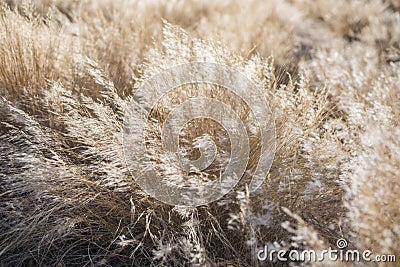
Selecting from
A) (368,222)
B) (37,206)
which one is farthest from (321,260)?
(37,206)

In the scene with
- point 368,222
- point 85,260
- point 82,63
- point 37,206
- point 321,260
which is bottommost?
point 85,260

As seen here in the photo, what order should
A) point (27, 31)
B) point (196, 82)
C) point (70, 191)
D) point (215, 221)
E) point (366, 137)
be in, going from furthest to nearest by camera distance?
point (27, 31) < point (196, 82) < point (70, 191) < point (215, 221) < point (366, 137)

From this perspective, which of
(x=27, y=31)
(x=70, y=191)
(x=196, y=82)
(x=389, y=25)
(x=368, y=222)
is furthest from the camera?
(x=389, y=25)

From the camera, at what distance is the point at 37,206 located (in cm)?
207

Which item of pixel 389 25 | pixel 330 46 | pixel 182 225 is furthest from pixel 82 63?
pixel 389 25

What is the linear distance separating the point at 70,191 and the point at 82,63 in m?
1.08

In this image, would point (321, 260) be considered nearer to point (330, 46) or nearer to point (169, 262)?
point (169, 262)

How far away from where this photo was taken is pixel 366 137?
5.85 ft

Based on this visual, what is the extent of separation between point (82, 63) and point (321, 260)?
1957 mm

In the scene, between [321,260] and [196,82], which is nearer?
[321,260]

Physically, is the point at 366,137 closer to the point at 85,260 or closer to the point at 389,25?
the point at 85,260

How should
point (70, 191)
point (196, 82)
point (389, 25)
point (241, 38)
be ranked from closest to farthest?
point (70, 191) → point (196, 82) → point (241, 38) → point (389, 25)

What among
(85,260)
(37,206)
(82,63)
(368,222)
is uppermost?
(368,222)

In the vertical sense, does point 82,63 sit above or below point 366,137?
below
